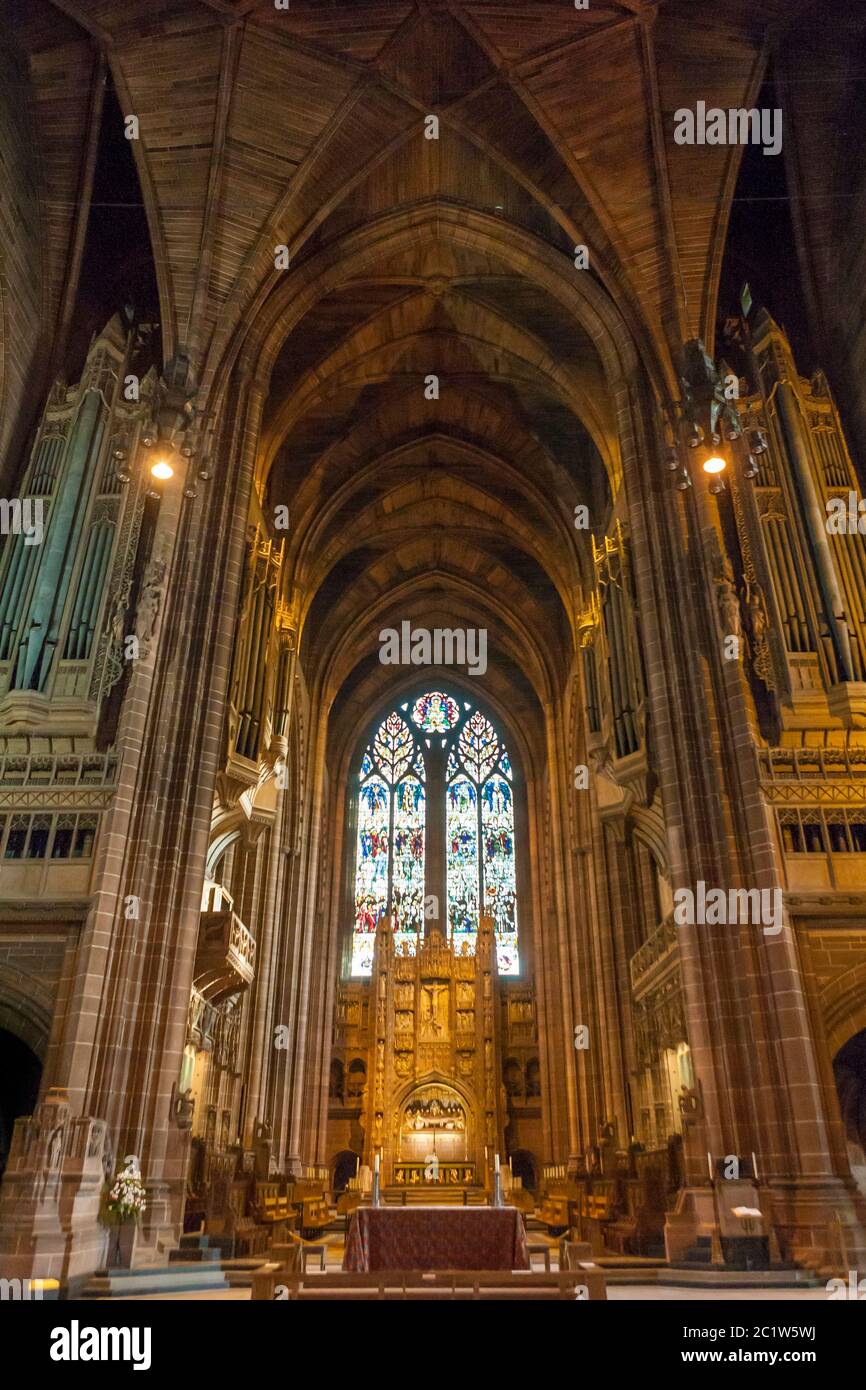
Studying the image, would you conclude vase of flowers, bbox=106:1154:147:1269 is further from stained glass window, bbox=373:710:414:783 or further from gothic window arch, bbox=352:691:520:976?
stained glass window, bbox=373:710:414:783

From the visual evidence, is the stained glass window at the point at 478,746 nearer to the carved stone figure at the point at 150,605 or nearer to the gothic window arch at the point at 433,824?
the gothic window arch at the point at 433,824

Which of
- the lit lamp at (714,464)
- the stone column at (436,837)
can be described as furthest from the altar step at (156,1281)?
the stone column at (436,837)

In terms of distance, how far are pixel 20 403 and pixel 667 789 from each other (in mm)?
13666

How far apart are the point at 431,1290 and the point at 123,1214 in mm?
5381

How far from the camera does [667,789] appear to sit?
14.0 metres

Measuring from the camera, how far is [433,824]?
3180 cm

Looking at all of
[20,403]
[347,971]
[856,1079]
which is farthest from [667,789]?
[347,971]

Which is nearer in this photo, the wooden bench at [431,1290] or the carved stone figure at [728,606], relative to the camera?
the wooden bench at [431,1290]

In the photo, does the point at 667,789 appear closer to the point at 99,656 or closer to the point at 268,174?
the point at 99,656

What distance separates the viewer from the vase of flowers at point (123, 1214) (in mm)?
10812

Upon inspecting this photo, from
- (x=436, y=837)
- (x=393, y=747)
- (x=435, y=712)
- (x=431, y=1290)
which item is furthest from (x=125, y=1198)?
(x=435, y=712)

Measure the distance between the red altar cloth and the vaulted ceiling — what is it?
13884 mm

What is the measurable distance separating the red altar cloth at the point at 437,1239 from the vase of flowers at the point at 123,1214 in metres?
3.15

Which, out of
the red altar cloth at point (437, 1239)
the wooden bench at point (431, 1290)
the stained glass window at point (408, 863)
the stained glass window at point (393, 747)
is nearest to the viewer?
the wooden bench at point (431, 1290)
